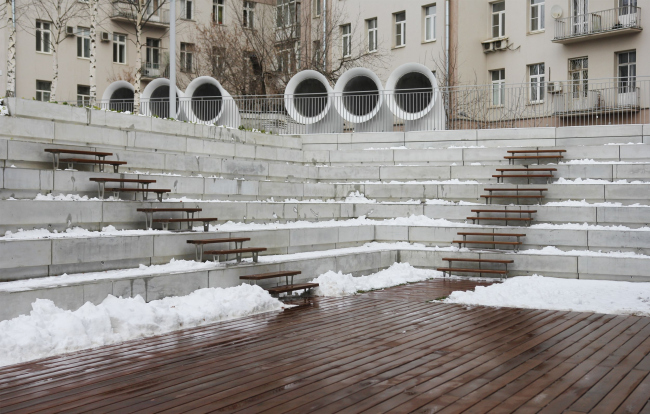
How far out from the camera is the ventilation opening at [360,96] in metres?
20.6

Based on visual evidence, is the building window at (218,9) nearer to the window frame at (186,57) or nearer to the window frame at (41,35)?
the window frame at (186,57)

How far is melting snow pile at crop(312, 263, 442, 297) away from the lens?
10828 millimetres

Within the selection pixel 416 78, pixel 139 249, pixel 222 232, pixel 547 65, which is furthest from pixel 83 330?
pixel 547 65

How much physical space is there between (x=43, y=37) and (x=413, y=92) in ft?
83.3

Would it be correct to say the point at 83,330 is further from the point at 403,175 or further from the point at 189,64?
the point at 189,64

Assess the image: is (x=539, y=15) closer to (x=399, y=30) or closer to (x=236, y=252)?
(x=399, y=30)

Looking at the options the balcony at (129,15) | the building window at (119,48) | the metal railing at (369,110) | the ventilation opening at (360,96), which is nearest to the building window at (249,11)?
the balcony at (129,15)

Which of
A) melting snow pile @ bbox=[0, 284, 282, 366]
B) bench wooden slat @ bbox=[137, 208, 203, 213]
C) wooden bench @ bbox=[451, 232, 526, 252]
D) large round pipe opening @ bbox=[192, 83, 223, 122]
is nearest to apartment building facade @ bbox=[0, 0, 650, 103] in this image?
large round pipe opening @ bbox=[192, 83, 223, 122]

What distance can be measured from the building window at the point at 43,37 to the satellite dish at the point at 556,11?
2689cm

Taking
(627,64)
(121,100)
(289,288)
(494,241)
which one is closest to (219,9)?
(121,100)

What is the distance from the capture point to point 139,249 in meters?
9.27

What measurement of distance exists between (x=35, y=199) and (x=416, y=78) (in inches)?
549

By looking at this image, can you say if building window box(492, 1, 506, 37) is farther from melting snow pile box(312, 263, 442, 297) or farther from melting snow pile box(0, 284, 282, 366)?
melting snow pile box(0, 284, 282, 366)

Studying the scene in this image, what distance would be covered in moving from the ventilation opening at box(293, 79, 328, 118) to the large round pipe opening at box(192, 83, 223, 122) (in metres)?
2.47
